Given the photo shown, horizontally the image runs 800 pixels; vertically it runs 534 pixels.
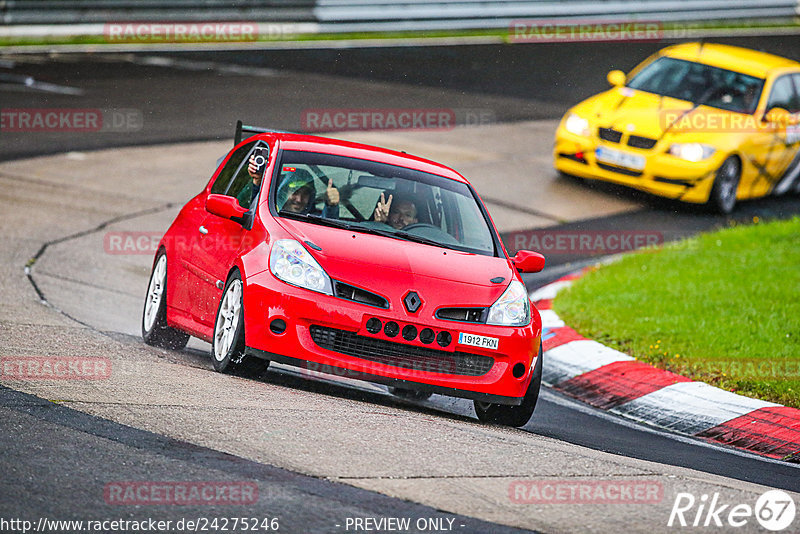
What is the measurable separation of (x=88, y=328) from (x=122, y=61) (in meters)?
14.5

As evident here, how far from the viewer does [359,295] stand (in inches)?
274

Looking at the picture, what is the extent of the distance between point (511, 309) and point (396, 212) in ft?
3.72

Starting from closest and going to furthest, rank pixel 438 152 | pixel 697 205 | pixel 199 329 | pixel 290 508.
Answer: pixel 290 508 < pixel 199 329 < pixel 697 205 < pixel 438 152

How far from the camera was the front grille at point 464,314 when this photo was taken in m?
7.02

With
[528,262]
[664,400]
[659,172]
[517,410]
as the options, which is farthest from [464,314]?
[659,172]

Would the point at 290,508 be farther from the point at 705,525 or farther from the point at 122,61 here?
the point at 122,61

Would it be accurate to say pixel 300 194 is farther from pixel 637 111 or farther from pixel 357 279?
pixel 637 111

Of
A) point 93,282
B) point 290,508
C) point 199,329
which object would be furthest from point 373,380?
point 93,282

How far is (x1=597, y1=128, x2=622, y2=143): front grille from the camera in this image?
15.4m

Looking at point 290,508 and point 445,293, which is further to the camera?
point 445,293

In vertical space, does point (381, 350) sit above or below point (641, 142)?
below

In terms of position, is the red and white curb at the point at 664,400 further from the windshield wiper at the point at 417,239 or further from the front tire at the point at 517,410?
the windshield wiper at the point at 417,239

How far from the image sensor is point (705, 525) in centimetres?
524

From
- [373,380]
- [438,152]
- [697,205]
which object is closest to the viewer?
[373,380]
